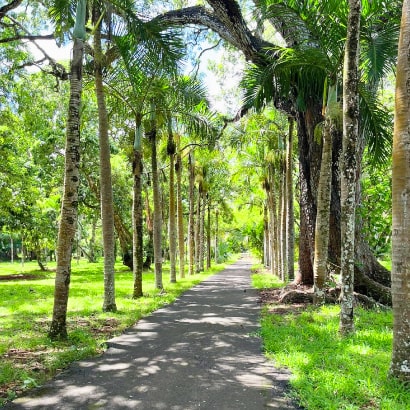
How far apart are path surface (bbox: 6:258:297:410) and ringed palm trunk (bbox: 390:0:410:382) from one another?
148cm

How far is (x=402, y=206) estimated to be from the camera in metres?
4.62

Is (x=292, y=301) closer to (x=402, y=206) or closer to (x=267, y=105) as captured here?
(x=267, y=105)

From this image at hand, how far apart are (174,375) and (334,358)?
7.55ft

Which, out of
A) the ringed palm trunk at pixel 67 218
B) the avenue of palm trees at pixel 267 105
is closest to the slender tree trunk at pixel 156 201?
the avenue of palm trees at pixel 267 105

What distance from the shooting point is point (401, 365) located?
4.70m

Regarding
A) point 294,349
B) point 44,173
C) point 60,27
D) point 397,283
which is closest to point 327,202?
point 294,349

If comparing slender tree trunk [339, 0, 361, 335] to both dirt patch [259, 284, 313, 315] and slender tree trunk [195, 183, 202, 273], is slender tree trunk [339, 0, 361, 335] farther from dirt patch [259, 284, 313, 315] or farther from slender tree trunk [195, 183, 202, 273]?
slender tree trunk [195, 183, 202, 273]

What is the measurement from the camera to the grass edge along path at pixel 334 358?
445 cm

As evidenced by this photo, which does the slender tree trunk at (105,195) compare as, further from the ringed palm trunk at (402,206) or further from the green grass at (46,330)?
the ringed palm trunk at (402,206)

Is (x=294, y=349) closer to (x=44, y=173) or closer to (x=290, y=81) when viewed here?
(x=290, y=81)

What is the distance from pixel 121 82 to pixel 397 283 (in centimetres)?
1031

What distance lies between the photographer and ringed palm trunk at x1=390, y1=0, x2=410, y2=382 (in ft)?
15.2

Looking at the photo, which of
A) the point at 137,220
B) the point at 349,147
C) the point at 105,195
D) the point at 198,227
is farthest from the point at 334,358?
the point at 198,227

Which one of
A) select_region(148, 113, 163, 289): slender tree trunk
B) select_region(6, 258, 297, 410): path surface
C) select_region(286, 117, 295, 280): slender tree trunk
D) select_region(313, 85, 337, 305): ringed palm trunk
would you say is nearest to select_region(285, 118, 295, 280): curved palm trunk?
select_region(286, 117, 295, 280): slender tree trunk
